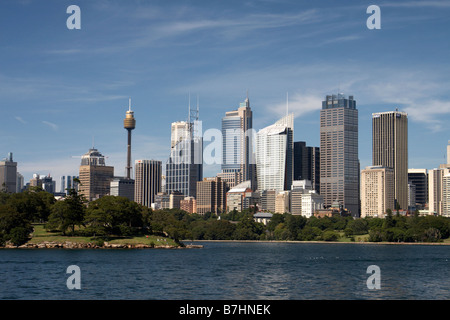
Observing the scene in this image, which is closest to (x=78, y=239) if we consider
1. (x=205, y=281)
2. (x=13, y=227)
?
(x=13, y=227)

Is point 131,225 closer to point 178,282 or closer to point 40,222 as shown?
point 40,222

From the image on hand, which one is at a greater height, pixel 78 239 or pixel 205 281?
pixel 78 239

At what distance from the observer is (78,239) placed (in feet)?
559

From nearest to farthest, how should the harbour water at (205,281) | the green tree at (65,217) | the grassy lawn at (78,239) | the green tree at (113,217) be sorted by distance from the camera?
the harbour water at (205,281) < the grassy lawn at (78,239) < the green tree at (65,217) < the green tree at (113,217)

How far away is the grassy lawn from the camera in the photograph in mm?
168000

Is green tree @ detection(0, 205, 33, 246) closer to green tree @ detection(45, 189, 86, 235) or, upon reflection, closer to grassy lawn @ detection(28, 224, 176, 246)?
grassy lawn @ detection(28, 224, 176, 246)

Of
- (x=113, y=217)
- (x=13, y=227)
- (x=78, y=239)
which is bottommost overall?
(x=78, y=239)

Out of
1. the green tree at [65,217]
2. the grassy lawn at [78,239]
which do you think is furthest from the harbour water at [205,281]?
the green tree at [65,217]

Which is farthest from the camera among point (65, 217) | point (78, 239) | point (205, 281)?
point (65, 217)

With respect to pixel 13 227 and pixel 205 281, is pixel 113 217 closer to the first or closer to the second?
pixel 13 227

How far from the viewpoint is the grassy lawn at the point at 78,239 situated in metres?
168

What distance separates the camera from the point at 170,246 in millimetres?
190125

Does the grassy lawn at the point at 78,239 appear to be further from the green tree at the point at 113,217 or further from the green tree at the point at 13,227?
the green tree at the point at 113,217
